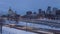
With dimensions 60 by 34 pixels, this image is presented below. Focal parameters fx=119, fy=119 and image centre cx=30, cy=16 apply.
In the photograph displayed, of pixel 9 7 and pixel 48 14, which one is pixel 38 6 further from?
pixel 9 7

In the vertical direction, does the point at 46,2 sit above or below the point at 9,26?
above

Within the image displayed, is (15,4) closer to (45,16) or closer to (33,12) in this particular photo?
(33,12)

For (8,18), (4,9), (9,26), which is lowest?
(9,26)

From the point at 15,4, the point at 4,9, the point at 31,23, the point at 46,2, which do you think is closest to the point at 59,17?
Answer: the point at 46,2

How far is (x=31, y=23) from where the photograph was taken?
5.32 ft

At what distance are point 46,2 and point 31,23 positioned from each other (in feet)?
1.15

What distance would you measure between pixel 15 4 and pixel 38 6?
1.06 ft

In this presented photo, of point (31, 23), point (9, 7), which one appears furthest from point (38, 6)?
point (9, 7)

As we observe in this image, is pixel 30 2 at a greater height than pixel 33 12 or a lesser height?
greater

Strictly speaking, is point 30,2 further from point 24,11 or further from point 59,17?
point 59,17

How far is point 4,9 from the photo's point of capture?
1643mm

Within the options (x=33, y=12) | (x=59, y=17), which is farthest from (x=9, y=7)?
(x=59, y=17)

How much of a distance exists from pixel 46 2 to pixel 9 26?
23.8 inches

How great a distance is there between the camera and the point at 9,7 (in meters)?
1.65
